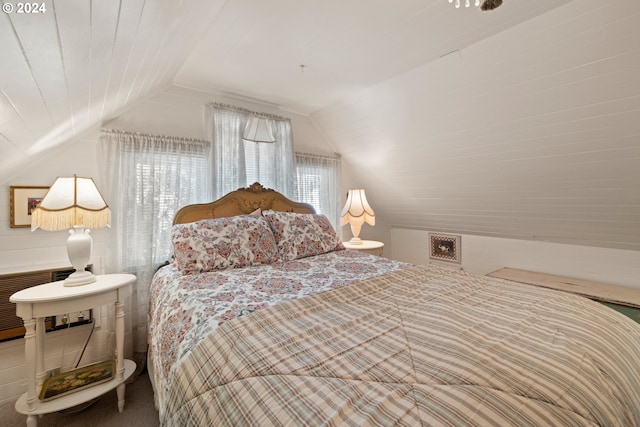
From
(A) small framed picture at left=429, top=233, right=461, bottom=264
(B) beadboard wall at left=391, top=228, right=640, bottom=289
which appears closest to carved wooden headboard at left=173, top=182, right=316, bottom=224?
(A) small framed picture at left=429, top=233, right=461, bottom=264

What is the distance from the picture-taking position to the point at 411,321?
1.01 m

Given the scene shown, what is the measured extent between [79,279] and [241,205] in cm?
123

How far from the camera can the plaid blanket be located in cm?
58

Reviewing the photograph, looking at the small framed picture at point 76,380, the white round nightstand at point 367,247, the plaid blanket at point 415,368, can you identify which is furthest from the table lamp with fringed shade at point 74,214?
the white round nightstand at point 367,247

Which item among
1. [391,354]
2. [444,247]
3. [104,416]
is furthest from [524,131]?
[104,416]

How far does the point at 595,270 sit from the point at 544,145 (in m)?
1.37

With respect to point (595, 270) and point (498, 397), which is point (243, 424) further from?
point (595, 270)

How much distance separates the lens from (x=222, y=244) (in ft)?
6.34

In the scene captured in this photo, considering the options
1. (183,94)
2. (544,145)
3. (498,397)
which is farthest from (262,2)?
(544,145)

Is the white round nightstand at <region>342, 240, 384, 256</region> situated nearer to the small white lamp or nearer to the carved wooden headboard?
the small white lamp

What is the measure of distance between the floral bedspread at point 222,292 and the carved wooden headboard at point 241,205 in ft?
1.60

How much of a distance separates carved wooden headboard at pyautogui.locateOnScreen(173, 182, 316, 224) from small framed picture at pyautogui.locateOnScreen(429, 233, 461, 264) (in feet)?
5.89

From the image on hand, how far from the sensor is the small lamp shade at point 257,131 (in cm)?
264

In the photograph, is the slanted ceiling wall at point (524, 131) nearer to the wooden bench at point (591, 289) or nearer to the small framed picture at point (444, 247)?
the small framed picture at point (444, 247)
